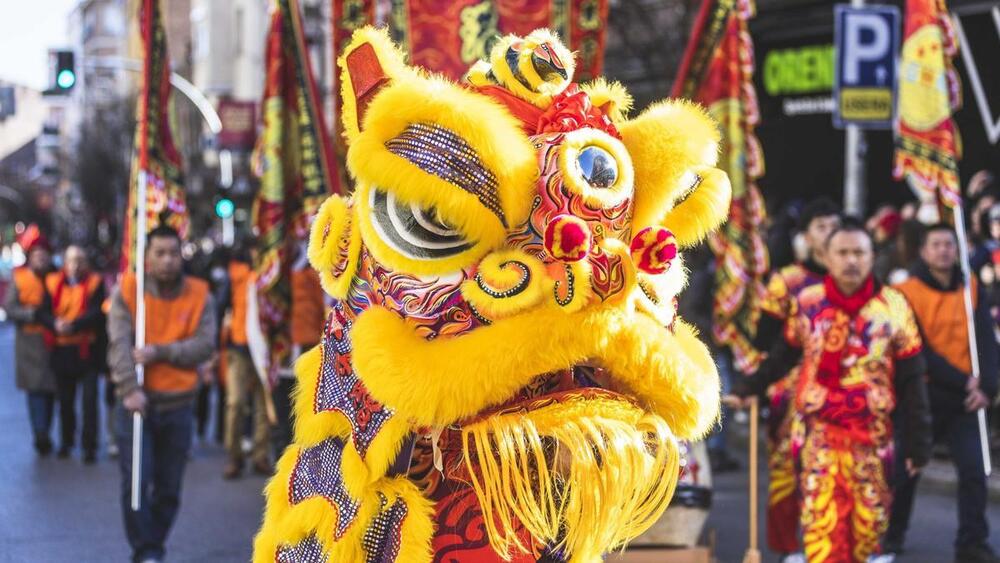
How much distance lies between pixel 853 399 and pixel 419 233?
3.71 m

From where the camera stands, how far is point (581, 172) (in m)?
3.24

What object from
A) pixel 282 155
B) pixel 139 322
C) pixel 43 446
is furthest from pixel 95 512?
pixel 43 446

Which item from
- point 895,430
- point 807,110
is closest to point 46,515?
point 895,430

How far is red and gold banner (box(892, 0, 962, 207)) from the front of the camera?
7973 millimetres

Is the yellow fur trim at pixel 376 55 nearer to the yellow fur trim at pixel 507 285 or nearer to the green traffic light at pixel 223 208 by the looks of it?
the yellow fur trim at pixel 507 285

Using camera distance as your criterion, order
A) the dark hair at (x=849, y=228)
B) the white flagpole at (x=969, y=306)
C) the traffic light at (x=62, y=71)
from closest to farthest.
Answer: the dark hair at (x=849, y=228), the white flagpole at (x=969, y=306), the traffic light at (x=62, y=71)

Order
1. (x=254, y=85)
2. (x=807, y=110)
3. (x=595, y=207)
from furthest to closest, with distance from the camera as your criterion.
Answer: (x=254, y=85) → (x=807, y=110) → (x=595, y=207)

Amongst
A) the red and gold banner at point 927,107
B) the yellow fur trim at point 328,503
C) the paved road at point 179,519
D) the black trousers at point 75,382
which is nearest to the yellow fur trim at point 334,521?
the yellow fur trim at point 328,503

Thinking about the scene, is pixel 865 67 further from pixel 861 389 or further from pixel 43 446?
pixel 43 446

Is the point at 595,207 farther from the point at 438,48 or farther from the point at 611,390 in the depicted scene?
the point at 438,48

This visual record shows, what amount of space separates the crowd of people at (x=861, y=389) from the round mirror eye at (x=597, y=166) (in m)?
3.51

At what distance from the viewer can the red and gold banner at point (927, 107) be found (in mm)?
7973

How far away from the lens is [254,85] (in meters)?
54.5

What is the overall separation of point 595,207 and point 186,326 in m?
4.76
